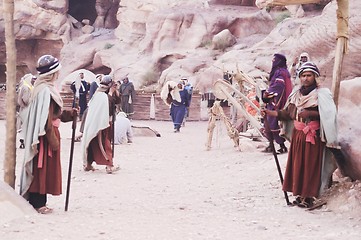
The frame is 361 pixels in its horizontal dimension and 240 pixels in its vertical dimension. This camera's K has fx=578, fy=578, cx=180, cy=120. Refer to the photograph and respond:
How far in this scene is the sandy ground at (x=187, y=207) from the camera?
5.05 meters

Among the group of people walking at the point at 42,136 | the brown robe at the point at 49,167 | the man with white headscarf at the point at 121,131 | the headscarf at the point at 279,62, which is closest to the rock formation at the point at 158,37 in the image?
the man with white headscarf at the point at 121,131

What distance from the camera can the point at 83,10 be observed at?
37.9m

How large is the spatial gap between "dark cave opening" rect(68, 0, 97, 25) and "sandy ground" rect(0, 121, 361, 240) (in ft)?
91.3

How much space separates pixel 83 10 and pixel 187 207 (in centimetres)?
3313

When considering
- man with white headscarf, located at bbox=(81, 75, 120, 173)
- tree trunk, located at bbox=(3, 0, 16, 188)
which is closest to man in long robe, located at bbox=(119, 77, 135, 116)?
man with white headscarf, located at bbox=(81, 75, 120, 173)

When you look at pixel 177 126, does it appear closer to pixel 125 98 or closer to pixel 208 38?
pixel 125 98

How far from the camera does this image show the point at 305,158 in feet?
20.2

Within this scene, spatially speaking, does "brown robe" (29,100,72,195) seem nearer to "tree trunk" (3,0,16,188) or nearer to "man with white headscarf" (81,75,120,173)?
"tree trunk" (3,0,16,188)

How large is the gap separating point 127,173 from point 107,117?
0.97 m

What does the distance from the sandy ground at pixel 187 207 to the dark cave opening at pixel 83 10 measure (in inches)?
1095

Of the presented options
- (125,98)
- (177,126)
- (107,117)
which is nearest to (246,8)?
(125,98)

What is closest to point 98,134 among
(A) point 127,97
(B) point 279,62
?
(B) point 279,62

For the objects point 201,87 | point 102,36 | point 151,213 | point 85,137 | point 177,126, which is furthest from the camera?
point 102,36

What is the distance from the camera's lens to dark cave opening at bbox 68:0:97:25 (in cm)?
3747
